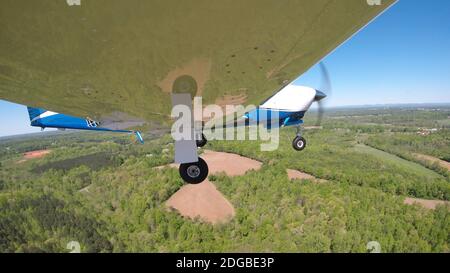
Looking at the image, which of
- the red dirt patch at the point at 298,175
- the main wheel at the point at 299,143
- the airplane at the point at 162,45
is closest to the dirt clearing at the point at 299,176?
the red dirt patch at the point at 298,175

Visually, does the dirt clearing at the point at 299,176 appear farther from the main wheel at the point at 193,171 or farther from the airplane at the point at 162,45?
the airplane at the point at 162,45

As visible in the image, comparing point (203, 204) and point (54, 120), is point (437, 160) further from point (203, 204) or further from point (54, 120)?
point (54, 120)

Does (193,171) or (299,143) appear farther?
(299,143)

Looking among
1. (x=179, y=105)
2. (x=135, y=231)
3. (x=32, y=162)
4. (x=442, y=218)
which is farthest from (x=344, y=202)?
(x=32, y=162)

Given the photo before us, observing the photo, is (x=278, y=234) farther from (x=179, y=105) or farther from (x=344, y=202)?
(x=179, y=105)

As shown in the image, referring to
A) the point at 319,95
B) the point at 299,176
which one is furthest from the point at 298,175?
the point at 319,95

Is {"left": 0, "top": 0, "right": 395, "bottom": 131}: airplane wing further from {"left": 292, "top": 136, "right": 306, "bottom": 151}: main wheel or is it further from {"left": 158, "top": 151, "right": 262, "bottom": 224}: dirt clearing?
{"left": 158, "top": 151, "right": 262, "bottom": 224}: dirt clearing
